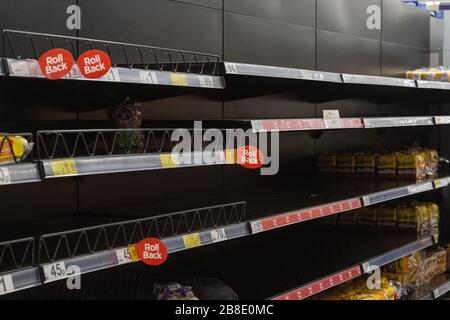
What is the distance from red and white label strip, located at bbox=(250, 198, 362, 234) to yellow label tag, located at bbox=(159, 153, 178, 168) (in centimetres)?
55

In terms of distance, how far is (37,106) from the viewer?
2.40m

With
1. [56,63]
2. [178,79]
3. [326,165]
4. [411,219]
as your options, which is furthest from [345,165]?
[56,63]

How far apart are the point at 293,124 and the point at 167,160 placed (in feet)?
2.87

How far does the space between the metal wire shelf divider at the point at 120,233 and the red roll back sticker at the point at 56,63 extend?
1.37 feet

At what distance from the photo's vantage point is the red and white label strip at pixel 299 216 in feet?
8.79

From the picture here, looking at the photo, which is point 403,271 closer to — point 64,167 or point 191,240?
point 191,240

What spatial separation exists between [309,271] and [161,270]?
0.70 meters

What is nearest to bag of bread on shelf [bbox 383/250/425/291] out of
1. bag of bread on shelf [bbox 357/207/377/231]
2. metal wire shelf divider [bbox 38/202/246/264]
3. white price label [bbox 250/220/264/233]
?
bag of bread on shelf [bbox 357/207/377/231]

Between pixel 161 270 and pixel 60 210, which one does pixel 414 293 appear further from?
pixel 60 210

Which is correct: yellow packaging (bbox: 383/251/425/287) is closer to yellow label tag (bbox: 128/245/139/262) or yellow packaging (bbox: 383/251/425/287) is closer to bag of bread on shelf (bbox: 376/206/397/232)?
bag of bread on shelf (bbox: 376/206/397/232)

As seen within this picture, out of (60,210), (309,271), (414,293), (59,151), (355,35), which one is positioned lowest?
(414,293)

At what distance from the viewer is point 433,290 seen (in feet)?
14.1

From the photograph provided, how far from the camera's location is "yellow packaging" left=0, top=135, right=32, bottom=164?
1.70 meters
